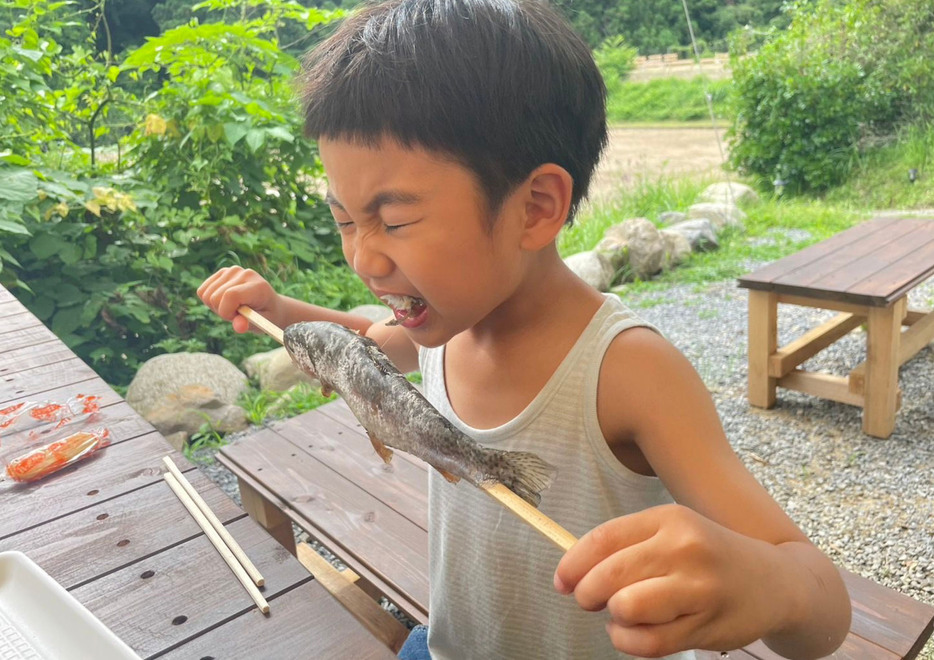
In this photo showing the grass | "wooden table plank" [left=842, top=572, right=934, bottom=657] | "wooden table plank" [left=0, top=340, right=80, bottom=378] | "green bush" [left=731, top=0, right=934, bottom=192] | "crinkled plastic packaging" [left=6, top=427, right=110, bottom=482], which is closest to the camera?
"crinkled plastic packaging" [left=6, top=427, right=110, bottom=482]

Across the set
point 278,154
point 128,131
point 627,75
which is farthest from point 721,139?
point 128,131

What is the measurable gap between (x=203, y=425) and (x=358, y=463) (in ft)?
6.33

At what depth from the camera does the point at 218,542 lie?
1179mm

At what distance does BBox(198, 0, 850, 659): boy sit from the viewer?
3.40ft

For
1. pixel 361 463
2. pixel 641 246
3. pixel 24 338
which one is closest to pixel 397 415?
pixel 24 338

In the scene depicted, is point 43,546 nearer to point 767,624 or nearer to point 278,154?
point 767,624

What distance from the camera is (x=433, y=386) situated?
1.52 metres

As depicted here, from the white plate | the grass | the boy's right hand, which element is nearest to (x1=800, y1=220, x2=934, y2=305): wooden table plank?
the boy's right hand

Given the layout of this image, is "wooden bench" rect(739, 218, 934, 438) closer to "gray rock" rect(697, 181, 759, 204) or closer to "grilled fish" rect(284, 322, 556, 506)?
"grilled fish" rect(284, 322, 556, 506)

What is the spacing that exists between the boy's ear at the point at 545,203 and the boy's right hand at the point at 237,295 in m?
0.67

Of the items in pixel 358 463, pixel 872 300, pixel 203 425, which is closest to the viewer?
pixel 358 463

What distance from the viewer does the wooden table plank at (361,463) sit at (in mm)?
2398

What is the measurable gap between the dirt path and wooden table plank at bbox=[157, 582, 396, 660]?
8026 mm

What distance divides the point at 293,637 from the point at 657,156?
10.2 m
